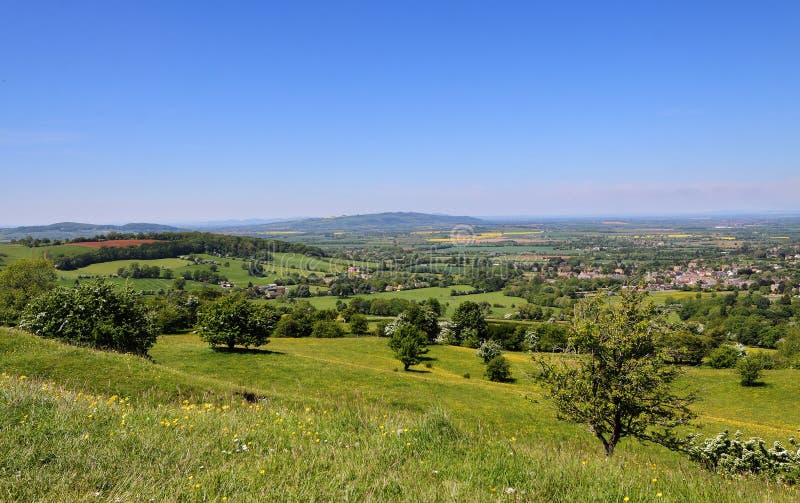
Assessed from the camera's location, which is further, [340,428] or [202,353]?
[202,353]

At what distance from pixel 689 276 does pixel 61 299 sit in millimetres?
187432

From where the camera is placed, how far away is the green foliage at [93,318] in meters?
25.0

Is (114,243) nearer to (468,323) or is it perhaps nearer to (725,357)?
(468,323)

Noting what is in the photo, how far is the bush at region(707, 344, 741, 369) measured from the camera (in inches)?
2067

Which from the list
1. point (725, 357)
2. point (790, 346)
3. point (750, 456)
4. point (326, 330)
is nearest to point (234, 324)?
point (326, 330)

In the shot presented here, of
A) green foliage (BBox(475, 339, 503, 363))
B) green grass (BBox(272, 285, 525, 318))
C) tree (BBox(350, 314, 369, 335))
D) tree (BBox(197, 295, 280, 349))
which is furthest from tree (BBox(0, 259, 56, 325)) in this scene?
green foliage (BBox(475, 339, 503, 363))

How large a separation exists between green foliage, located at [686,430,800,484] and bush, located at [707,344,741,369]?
5063 centimetres

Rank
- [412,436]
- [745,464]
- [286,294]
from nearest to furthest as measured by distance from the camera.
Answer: [412,436], [745,464], [286,294]

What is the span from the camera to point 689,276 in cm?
15462

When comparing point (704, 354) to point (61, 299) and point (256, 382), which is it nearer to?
point (256, 382)

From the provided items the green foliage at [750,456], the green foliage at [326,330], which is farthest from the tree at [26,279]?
the green foliage at [750,456]

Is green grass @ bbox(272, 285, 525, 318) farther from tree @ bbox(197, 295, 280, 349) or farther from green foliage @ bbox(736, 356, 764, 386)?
tree @ bbox(197, 295, 280, 349)

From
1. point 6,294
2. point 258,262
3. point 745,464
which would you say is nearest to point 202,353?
point 745,464

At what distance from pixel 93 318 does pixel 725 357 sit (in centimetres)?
7003
